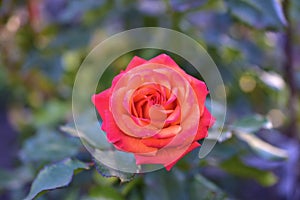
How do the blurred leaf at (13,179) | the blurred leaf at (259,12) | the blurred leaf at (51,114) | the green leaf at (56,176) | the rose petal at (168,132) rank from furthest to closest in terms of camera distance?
the blurred leaf at (51,114) < the blurred leaf at (13,179) < the blurred leaf at (259,12) < the green leaf at (56,176) < the rose petal at (168,132)

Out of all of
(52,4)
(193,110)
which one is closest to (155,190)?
(193,110)

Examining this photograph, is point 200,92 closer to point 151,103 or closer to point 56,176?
point 151,103

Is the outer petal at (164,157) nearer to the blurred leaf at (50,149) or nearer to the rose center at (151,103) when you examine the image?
the rose center at (151,103)

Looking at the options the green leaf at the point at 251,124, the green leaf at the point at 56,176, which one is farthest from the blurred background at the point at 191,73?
the green leaf at the point at 56,176

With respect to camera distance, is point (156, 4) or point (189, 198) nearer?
point (189, 198)

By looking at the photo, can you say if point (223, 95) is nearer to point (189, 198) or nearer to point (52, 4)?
point (189, 198)

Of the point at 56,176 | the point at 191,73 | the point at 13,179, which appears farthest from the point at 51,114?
the point at 56,176

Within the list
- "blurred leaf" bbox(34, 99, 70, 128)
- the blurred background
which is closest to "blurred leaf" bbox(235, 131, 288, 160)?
the blurred background
